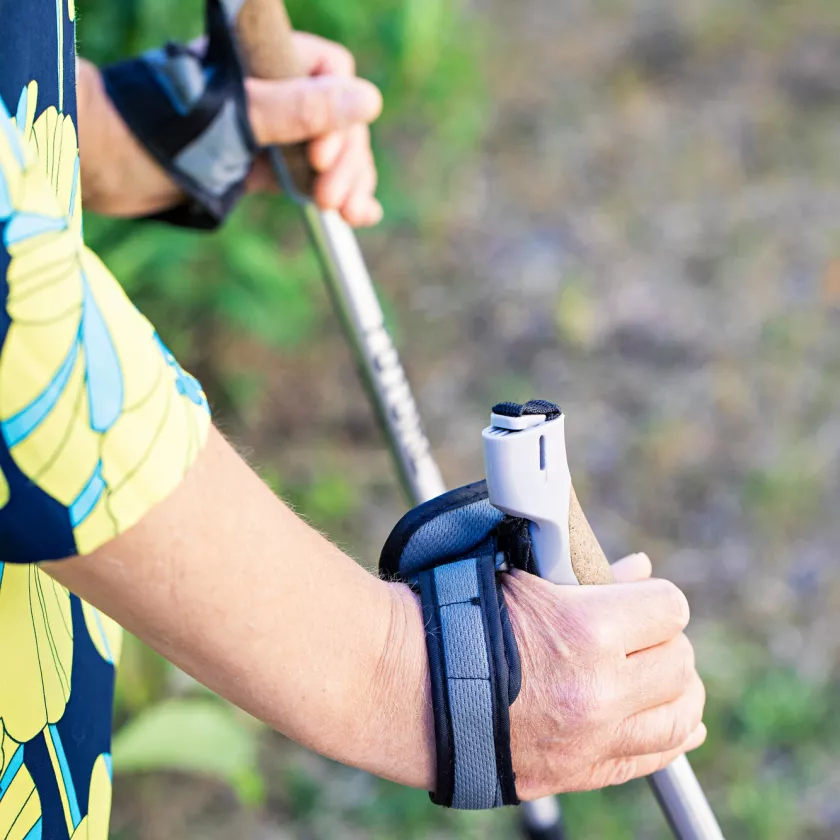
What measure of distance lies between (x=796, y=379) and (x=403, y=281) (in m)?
1.26

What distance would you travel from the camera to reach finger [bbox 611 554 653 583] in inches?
33.8

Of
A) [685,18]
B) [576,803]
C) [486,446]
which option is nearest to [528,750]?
[486,446]

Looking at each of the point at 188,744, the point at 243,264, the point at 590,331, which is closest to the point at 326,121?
the point at 243,264

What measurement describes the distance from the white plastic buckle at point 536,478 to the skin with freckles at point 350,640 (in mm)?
36

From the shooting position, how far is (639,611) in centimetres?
70

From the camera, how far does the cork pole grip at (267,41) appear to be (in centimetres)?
112

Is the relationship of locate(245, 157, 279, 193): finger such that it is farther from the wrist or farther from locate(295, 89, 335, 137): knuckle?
the wrist

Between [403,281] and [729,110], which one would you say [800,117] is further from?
[403,281]

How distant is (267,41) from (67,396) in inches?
32.9

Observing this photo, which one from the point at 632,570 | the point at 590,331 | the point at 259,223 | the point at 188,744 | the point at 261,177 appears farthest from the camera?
the point at 590,331

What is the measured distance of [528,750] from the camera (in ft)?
2.19

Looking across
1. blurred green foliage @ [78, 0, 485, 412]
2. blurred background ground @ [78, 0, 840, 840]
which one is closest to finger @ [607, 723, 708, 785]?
blurred background ground @ [78, 0, 840, 840]

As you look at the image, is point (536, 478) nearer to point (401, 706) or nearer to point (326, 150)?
point (401, 706)

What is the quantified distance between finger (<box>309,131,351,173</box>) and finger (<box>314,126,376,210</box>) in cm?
1
